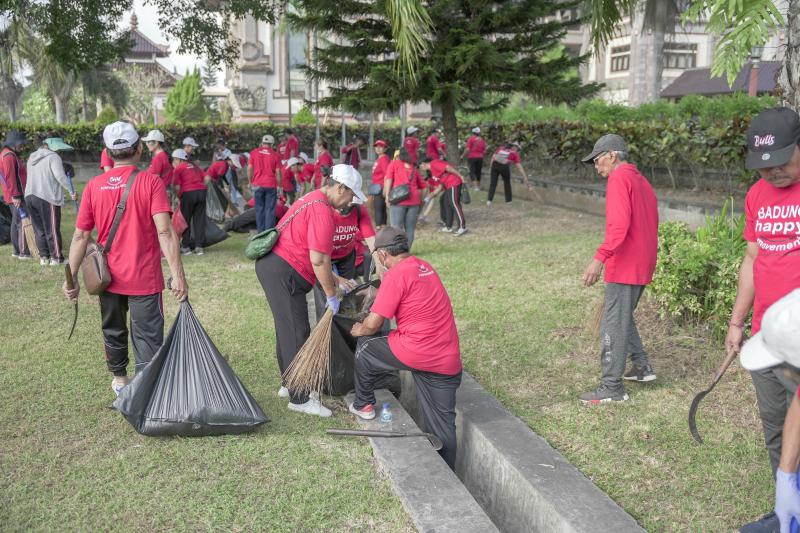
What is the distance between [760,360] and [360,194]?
3117 millimetres

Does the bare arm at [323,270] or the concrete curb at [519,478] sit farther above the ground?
the bare arm at [323,270]

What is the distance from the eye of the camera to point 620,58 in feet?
165

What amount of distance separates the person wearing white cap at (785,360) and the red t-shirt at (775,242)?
896 mm

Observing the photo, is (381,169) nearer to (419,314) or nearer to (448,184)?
(448,184)

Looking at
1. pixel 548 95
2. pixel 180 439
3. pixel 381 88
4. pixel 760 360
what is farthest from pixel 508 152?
pixel 760 360

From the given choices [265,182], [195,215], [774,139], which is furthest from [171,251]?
[265,182]

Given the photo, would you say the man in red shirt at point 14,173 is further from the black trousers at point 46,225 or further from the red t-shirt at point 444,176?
the red t-shirt at point 444,176

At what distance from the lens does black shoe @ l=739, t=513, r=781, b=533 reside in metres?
3.16

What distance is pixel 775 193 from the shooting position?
3209 millimetres

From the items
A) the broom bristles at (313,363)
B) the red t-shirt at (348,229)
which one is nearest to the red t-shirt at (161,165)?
the red t-shirt at (348,229)

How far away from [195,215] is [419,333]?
6.83m

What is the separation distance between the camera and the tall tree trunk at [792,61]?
5582 millimetres

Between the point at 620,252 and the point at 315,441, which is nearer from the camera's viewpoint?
the point at 315,441

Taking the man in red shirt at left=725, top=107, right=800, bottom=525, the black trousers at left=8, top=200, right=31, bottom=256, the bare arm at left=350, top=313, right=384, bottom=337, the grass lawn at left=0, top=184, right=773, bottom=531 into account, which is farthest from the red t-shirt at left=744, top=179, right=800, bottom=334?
the black trousers at left=8, top=200, right=31, bottom=256
